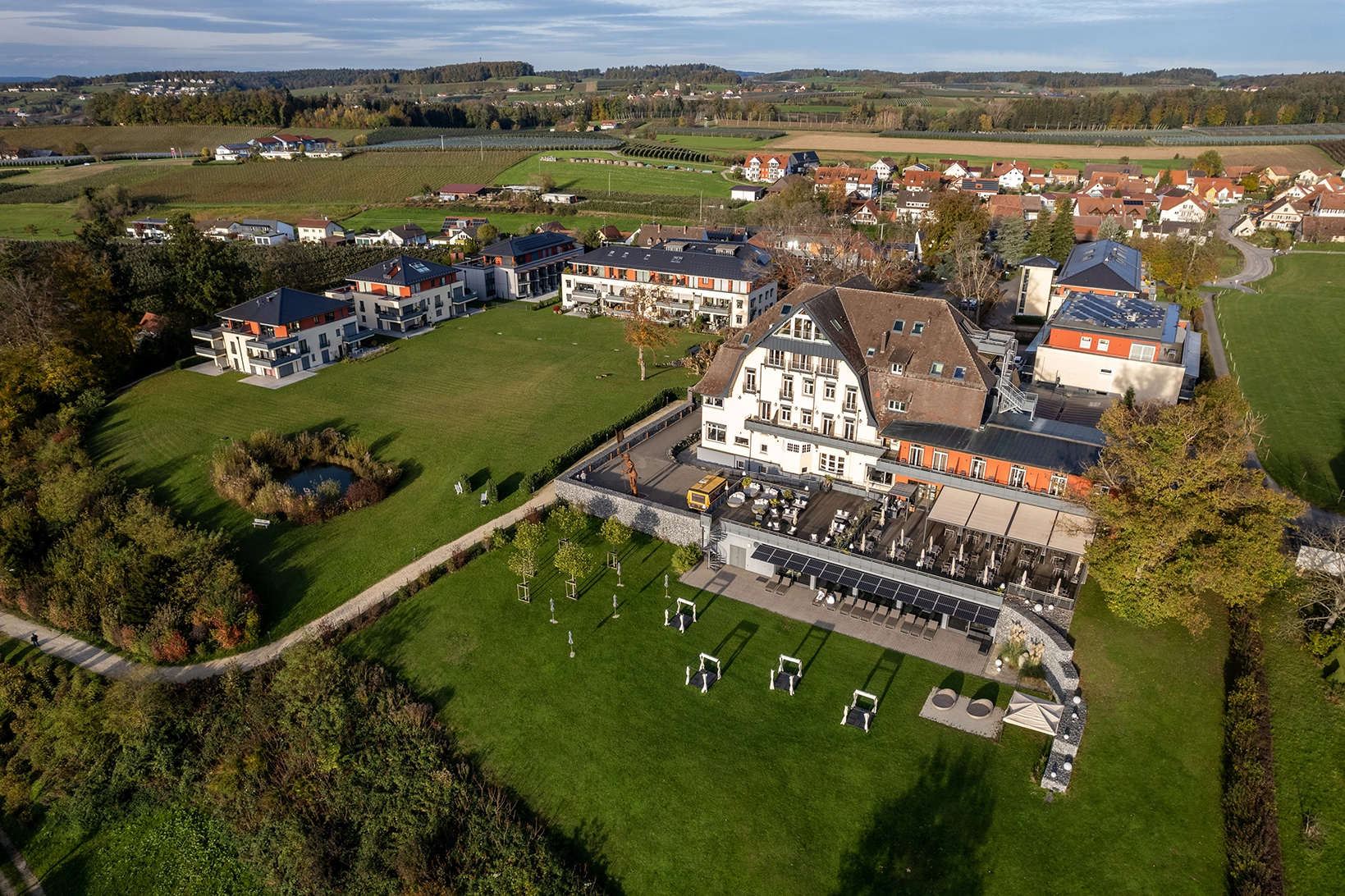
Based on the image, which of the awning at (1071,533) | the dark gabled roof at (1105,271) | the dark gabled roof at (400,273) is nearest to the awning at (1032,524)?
the awning at (1071,533)

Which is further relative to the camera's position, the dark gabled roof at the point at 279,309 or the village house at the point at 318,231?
the village house at the point at 318,231

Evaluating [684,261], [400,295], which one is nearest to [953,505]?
[684,261]

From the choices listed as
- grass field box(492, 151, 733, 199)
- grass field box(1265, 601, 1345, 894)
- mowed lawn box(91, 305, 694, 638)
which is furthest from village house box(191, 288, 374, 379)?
grass field box(492, 151, 733, 199)

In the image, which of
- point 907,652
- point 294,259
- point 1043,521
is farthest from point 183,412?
point 1043,521

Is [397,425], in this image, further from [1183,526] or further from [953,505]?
[1183,526]

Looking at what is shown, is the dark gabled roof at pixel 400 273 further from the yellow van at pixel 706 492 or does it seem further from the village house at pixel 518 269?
the yellow van at pixel 706 492

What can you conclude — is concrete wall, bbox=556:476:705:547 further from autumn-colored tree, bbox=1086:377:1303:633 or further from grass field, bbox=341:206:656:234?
grass field, bbox=341:206:656:234

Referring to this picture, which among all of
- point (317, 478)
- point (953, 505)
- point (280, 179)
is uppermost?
point (280, 179)
